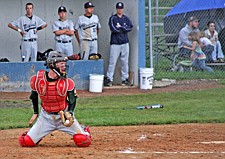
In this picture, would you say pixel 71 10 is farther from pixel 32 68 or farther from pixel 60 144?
pixel 60 144

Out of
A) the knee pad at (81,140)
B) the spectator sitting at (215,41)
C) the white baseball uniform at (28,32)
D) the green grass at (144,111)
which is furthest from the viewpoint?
the spectator sitting at (215,41)

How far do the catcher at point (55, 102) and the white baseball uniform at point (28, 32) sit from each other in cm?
787

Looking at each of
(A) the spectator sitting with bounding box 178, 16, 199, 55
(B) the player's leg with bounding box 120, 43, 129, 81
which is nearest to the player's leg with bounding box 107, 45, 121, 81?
(B) the player's leg with bounding box 120, 43, 129, 81

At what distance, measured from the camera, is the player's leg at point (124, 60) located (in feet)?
55.9

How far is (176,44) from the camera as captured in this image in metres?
19.3

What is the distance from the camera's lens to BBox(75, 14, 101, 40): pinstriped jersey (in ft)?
54.7

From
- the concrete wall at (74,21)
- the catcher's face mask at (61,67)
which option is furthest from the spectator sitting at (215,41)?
the catcher's face mask at (61,67)

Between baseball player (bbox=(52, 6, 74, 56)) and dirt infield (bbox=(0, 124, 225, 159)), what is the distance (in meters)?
6.11

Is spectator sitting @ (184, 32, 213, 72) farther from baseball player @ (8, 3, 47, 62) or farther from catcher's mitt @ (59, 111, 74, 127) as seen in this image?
catcher's mitt @ (59, 111, 74, 127)

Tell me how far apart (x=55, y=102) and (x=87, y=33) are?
8450 mm

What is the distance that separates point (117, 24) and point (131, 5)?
109 cm

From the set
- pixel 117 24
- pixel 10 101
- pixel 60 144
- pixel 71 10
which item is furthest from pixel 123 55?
pixel 60 144

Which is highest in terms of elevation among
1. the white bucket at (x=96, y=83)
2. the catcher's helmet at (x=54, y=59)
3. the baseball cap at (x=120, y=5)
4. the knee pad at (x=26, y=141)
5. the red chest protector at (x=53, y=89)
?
the baseball cap at (x=120, y=5)

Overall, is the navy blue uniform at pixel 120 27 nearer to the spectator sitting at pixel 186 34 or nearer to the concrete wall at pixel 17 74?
the concrete wall at pixel 17 74
